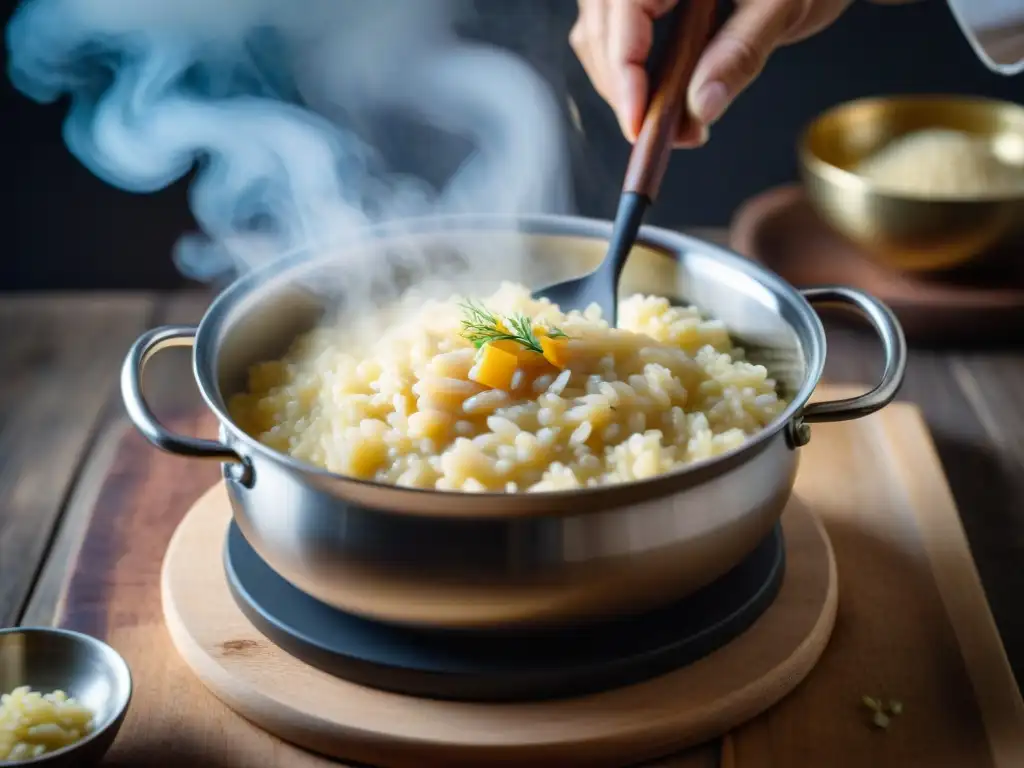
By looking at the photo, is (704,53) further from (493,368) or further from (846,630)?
(846,630)

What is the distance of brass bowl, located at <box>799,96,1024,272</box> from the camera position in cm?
301

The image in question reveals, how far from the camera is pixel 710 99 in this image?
2314 mm

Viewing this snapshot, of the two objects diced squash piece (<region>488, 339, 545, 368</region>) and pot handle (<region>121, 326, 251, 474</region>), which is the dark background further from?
pot handle (<region>121, 326, 251, 474</region>)

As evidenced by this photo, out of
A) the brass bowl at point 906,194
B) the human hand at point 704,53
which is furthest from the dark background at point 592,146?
the human hand at point 704,53

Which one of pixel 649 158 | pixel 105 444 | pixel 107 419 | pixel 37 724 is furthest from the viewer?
pixel 107 419

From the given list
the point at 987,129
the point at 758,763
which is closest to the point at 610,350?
the point at 758,763

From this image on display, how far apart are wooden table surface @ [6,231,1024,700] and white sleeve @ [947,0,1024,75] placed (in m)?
0.74

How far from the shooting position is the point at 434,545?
1585 mm

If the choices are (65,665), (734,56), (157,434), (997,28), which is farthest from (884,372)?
(997,28)

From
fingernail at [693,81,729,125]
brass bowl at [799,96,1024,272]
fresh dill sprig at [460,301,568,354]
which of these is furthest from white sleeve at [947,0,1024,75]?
fresh dill sprig at [460,301,568,354]

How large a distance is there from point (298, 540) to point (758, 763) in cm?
72

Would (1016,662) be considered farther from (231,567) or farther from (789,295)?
(231,567)

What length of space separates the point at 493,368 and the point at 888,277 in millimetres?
1760

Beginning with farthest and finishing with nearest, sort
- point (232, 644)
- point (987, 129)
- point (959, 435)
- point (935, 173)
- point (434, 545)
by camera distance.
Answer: point (987, 129)
point (935, 173)
point (959, 435)
point (232, 644)
point (434, 545)
